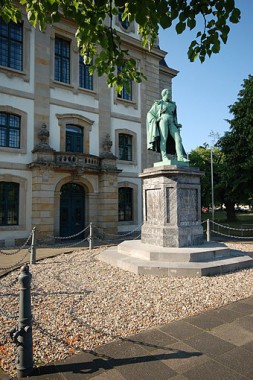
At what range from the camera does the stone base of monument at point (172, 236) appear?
7.29 metres

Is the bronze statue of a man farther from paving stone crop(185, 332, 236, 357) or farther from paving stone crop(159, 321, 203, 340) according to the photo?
paving stone crop(185, 332, 236, 357)

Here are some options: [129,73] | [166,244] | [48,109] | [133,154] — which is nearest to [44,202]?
[48,109]

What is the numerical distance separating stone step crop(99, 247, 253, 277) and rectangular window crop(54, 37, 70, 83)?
12991mm

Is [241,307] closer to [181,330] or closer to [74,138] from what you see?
[181,330]

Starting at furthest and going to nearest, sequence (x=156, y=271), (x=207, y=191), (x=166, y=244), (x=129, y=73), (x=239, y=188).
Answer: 1. (x=207, y=191)
2. (x=239, y=188)
3. (x=166, y=244)
4. (x=156, y=271)
5. (x=129, y=73)

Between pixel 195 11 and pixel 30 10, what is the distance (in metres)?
2.70

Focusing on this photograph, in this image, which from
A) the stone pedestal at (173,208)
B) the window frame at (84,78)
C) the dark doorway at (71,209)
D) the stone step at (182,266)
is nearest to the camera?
the stone step at (182,266)

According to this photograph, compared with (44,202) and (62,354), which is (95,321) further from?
(44,202)

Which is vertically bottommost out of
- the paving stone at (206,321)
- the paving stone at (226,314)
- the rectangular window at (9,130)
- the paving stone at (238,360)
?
the paving stone at (226,314)

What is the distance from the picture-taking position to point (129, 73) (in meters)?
5.91

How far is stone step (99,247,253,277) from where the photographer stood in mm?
6730

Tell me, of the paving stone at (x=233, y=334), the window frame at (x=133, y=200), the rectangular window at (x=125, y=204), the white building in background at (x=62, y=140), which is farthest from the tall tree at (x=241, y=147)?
the paving stone at (x=233, y=334)

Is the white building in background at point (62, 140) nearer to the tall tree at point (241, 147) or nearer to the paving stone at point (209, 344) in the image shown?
the tall tree at point (241, 147)

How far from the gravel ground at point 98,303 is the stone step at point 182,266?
217mm
